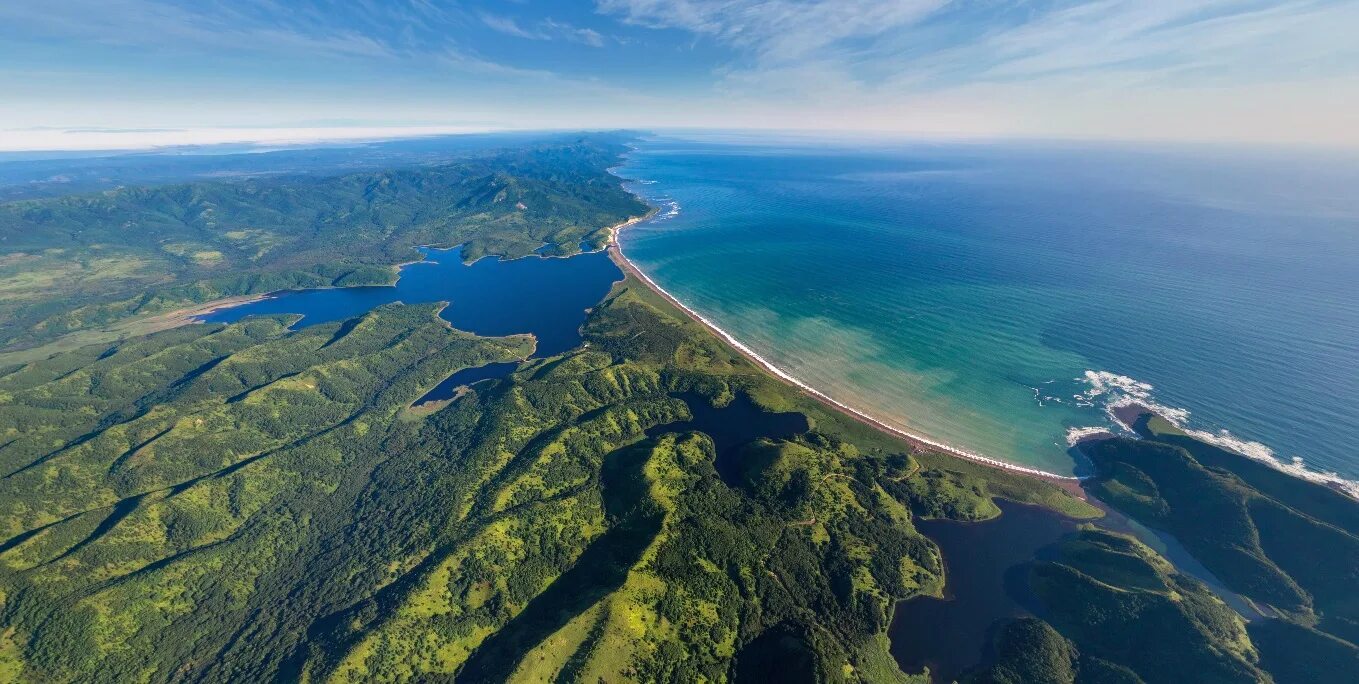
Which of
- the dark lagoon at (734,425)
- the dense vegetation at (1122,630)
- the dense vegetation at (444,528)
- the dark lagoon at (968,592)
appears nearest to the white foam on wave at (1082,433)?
the dense vegetation at (444,528)

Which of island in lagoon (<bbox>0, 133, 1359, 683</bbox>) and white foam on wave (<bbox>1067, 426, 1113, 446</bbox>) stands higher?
white foam on wave (<bbox>1067, 426, 1113, 446</bbox>)

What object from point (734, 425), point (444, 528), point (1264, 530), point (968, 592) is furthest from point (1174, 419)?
point (444, 528)

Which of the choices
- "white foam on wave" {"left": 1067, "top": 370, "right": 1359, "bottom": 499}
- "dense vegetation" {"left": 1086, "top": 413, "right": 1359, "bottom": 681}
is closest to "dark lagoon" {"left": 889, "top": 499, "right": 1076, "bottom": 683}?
"dense vegetation" {"left": 1086, "top": 413, "right": 1359, "bottom": 681}

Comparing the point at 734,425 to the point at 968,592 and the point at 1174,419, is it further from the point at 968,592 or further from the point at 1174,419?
the point at 1174,419

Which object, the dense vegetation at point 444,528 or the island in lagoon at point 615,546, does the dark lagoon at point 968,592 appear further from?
the dense vegetation at point 444,528

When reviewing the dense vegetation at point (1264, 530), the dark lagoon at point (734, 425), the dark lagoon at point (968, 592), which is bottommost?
the dark lagoon at point (968, 592)

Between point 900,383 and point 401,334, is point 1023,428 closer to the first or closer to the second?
point 900,383

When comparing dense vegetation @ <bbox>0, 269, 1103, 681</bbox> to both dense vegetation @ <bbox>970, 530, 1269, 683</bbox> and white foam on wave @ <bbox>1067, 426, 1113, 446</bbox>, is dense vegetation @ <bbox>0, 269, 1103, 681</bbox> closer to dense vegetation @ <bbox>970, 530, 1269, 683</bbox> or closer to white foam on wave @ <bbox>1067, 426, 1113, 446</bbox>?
dense vegetation @ <bbox>970, 530, 1269, 683</bbox>
